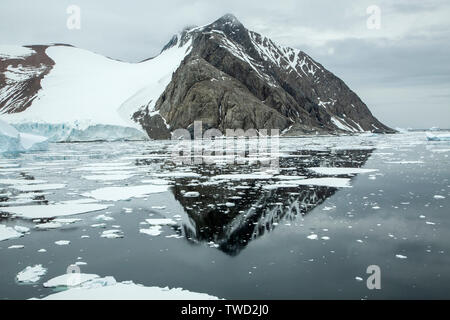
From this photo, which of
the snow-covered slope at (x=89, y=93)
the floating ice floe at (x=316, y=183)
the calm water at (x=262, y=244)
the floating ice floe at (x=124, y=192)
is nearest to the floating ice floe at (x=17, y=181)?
the calm water at (x=262, y=244)

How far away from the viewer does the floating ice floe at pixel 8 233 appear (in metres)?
8.63

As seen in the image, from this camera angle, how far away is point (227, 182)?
1689 centimetres

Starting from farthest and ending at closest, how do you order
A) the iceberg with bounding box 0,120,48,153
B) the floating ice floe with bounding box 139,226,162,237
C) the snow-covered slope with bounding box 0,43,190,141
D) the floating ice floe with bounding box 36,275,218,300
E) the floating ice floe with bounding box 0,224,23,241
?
the snow-covered slope with bounding box 0,43,190,141 < the iceberg with bounding box 0,120,48,153 < the floating ice floe with bounding box 139,226,162,237 < the floating ice floe with bounding box 0,224,23,241 < the floating ice floe with bounding box 36,275,218,300

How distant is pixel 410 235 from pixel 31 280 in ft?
27.7

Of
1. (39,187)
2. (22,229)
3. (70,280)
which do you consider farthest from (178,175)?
(70,280)

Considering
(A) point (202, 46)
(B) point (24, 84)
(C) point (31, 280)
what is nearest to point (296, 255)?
(C) point (31, 280)

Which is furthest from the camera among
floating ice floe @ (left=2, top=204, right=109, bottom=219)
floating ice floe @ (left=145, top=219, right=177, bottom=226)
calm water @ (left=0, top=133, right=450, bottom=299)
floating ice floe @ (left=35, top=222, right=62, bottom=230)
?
floating ice floe @ (left=2, top=204, right=109, bottom=219)

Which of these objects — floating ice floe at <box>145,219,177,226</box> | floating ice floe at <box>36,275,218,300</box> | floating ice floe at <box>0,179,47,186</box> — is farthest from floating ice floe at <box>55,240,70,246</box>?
floating ice floe at <box>0,179,47,186</box>

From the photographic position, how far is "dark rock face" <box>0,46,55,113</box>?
106m

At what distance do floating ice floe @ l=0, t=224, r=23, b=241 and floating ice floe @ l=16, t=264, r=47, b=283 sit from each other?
2.54 metres

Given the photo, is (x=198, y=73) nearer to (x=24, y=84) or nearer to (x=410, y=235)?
(x=24, y=84)

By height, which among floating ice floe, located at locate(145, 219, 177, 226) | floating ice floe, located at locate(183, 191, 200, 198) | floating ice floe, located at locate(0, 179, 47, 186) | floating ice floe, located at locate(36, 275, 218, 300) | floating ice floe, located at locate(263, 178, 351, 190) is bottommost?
floating ice floe, located at locate(36, 275, 218, 300)

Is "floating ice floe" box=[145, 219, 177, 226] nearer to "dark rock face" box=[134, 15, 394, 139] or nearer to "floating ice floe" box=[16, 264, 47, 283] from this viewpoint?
"floating ice floe" box=[16, 264, 47, 283]

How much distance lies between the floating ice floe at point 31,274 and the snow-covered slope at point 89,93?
7061 cm
